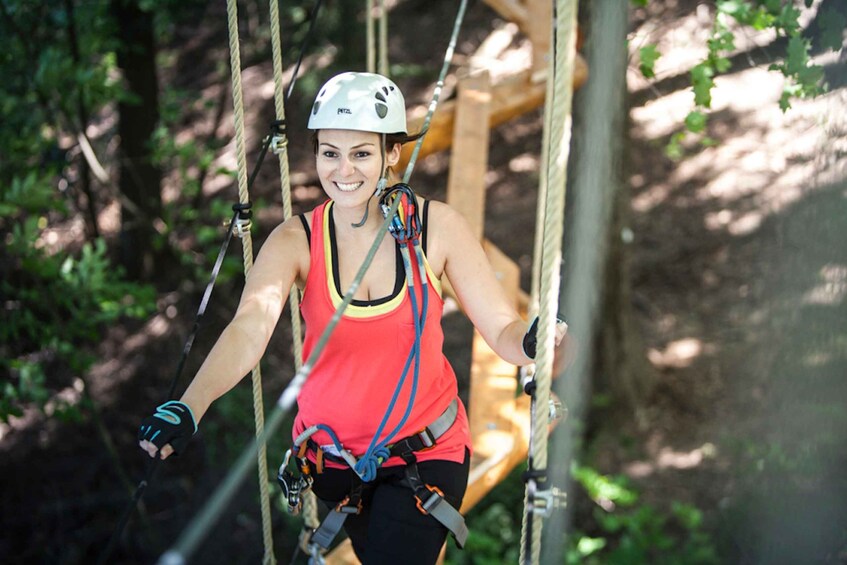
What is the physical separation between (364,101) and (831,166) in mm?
1774

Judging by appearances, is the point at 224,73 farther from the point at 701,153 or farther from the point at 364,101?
the point at 364,101

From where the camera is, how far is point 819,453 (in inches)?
115

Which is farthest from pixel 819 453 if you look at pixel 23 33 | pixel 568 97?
pixel 23 33

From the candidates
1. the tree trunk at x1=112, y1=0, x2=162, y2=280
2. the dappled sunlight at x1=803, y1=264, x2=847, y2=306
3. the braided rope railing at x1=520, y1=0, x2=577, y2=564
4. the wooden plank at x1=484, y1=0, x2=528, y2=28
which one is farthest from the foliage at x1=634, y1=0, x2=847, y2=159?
the tree trunk at x1=112, y1=0, x2=162, y2=280

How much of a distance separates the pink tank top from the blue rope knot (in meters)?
0.04

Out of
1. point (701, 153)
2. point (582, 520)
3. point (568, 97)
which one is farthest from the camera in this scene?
point (701, 153)

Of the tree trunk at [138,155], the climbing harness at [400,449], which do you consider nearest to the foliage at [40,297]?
the tree trunk at [138,155]

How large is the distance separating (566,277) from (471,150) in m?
1.30

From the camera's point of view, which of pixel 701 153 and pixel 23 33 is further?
pixel 701 153

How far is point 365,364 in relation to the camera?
164cm

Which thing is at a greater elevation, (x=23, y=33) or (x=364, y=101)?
(x=23, y=33)

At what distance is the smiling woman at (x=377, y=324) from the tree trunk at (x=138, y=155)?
361 centimetres

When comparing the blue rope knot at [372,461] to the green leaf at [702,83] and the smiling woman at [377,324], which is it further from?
→ the green leaf at [702,83]

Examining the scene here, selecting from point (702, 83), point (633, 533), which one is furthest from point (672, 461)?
point (702, 83)
